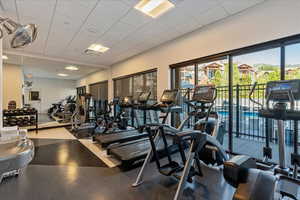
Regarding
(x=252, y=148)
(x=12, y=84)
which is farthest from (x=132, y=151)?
(x=12, y=84)

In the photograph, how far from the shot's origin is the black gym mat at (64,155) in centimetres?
301

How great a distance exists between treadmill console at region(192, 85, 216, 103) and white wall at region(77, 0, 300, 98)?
1.28m

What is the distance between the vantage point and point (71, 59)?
6.68 m

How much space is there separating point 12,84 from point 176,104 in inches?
302

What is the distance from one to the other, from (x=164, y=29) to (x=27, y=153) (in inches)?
150

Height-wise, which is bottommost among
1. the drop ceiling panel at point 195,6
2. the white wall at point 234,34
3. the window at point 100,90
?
the window at point 100,90

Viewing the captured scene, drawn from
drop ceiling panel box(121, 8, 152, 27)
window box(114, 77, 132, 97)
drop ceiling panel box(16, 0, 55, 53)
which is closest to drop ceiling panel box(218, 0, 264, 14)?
drop ceiling panel box(121, 8, 152, 27)

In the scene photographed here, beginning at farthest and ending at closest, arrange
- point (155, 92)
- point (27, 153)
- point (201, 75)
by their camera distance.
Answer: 1. point (155, 92)
2. point (201, 75)
3. point (27, 153)

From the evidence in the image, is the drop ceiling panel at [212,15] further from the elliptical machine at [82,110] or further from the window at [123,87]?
the elliptical machine at [82,110]

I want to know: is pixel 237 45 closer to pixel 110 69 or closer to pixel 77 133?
pixel 77 133

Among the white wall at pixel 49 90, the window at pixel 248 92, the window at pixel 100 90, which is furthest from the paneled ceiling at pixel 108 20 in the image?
the white wall at pixel 49 90

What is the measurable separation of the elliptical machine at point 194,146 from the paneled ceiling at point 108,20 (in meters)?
1.66

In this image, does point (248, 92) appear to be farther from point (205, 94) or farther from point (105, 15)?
point (105, 15)

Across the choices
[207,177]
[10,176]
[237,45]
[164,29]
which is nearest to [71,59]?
[164,29]
